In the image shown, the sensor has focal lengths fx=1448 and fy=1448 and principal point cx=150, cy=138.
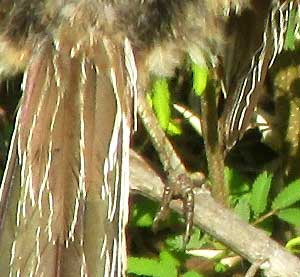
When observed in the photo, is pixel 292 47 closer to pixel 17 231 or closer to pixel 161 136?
pixel 161 136

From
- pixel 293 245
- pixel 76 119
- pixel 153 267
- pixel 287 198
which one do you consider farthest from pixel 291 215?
pixel 76 119

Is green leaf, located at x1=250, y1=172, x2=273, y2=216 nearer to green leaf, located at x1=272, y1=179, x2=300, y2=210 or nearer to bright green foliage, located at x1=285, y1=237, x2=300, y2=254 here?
green leaf, located at x1=272, y1=179, x2=300, y2=210

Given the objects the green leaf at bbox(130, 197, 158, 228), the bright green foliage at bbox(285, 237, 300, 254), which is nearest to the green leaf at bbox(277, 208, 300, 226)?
the bright green foliage at bbox(285, 237, 300, 254)

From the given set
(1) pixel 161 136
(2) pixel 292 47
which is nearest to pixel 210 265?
(1) pixel 161 136

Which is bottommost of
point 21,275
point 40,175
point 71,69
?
point 21,275

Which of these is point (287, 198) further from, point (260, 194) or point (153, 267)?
point (153, 267)
